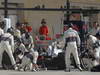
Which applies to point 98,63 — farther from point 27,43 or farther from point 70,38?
point 27,43

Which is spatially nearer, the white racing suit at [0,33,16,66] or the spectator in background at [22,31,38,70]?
the spectator in background at [22,31,38,70]

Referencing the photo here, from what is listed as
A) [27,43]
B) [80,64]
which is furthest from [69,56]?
[27,43]

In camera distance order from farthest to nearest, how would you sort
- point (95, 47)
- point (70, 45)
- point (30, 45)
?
point (30, 45), point (95, 47), point (70, 45)

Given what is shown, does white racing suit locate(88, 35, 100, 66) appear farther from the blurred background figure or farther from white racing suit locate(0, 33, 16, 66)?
white racing suit locate(0, 33, 16, 66)

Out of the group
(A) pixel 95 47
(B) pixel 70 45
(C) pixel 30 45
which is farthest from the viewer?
(C) pixel 30 45

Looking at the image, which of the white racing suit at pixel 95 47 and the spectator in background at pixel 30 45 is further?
the white racing suit at pixel 95 47

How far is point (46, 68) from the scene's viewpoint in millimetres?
19094

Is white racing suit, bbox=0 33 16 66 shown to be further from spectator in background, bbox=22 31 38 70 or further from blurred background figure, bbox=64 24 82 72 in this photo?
blurred background figure, bbox=64 24 82 72

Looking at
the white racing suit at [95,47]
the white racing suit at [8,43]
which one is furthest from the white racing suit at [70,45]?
the white racing suit at [8,43]

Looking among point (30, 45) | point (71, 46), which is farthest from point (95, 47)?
point (30, 45)

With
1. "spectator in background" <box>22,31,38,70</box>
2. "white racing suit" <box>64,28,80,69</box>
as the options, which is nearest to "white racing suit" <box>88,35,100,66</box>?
"white racing suit" <box>64,28,80,69</box>

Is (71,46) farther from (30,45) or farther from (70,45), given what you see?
(30,45)

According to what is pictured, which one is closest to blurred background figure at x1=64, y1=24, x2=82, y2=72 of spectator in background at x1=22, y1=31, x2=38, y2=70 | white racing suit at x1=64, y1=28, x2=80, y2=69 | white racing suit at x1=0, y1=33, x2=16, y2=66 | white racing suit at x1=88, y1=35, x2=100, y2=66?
white racing suit at x1=64, y1=28, x2=80, y2=69

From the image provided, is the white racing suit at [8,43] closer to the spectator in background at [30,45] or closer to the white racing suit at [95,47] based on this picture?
the spectator in background at [30,45]
